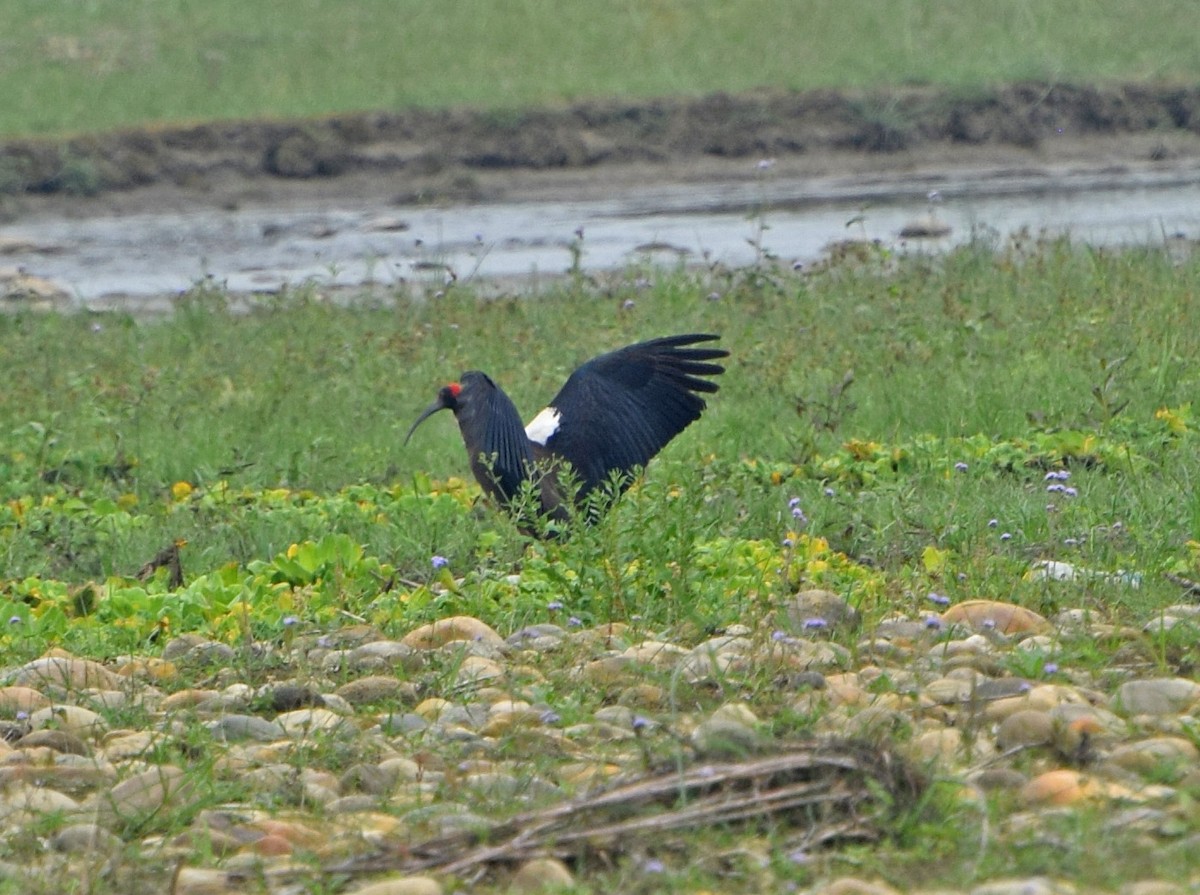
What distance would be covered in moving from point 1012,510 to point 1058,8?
18.4 m

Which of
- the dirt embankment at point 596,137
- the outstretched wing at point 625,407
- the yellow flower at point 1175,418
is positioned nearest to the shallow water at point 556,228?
the dirt embankment at point 596,137

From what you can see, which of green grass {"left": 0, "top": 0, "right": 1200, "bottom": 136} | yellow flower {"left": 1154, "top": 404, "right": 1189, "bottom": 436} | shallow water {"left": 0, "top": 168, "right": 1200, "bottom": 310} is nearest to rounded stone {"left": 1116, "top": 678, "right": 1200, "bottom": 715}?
yellow flower {"left": 1154, "top": 404, "right": 1189, "bottom": 436}

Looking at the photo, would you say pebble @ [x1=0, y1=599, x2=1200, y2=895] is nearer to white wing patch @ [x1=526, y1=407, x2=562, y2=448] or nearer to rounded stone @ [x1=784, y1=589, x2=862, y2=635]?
rounded stone @ [x1=784, y1=589, x2=862, y2=635]

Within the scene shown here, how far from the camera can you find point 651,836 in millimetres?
2811

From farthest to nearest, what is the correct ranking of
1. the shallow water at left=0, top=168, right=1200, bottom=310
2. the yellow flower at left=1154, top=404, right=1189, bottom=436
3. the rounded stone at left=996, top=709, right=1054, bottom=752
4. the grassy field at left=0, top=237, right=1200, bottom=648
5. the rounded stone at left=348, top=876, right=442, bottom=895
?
the shallow water at left=0, top=168, right=1200, bottom=310 < the yellow flower at left=1154, top=404, right=1189, bottom=436 < the grassy field at left=0, top=237, right=1200, bottom=648 < the rounded stone at left=996, top=709, right=1054, bottom=752 < the rounded stone at left=348, top=876, right=442, bottom=895

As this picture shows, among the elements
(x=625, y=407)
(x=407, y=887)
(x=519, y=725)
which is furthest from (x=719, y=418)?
(x=407, y=887)

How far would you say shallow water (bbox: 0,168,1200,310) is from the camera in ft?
44.5

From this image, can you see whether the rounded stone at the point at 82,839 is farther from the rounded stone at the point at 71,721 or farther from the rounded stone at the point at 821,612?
the rounded stone at the point at 821,612

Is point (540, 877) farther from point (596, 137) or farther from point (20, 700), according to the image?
point (596, 137)

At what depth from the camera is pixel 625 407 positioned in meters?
5.27

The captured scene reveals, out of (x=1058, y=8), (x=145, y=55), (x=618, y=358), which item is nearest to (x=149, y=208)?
(x=145, y=55)

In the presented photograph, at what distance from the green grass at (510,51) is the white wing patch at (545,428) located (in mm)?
13880

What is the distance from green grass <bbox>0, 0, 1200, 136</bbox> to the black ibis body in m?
13.8

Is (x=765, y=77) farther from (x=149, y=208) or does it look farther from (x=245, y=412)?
(x=245, y=412)
